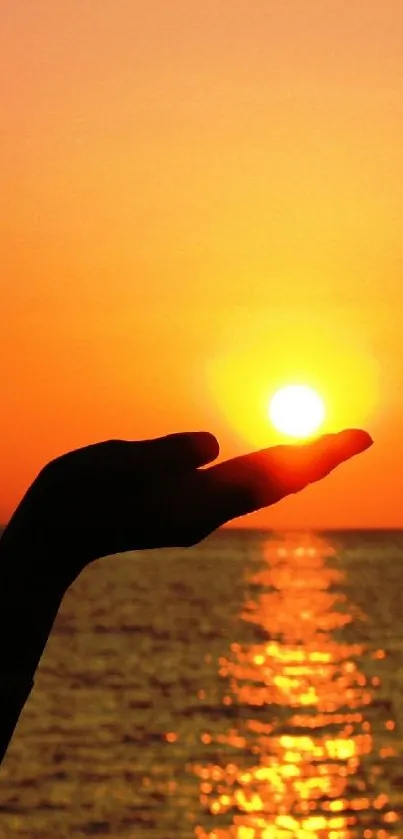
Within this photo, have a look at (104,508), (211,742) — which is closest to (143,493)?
(104,508)

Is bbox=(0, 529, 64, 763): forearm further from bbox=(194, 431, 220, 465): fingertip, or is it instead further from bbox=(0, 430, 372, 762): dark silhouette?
bbox=(194, 431, 220, 465): fingertip

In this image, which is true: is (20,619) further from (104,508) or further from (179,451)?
(179,451)

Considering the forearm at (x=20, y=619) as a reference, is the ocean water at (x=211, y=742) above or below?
below

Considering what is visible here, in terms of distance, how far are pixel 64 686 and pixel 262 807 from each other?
48788 mm

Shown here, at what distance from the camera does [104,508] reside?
2602mm

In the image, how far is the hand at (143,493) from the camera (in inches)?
99.7

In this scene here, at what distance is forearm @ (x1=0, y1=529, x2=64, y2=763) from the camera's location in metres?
2.47

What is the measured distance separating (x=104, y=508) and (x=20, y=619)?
0.82 feet

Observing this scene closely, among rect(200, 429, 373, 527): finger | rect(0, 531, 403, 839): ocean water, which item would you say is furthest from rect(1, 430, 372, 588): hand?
rect(0, 531, 403, 839): ocean water

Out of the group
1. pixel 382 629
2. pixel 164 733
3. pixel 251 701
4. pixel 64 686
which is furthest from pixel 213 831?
pixel 382 629

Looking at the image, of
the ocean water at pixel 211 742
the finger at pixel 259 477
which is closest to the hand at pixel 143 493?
the finger at pixel 259 477

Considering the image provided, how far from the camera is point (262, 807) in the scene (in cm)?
6206

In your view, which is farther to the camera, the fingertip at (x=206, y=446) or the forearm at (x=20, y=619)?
the fingertip at (x=206, y=446)

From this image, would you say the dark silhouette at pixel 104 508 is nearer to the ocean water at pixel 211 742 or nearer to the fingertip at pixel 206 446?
the fingertip at pixel 206 446
